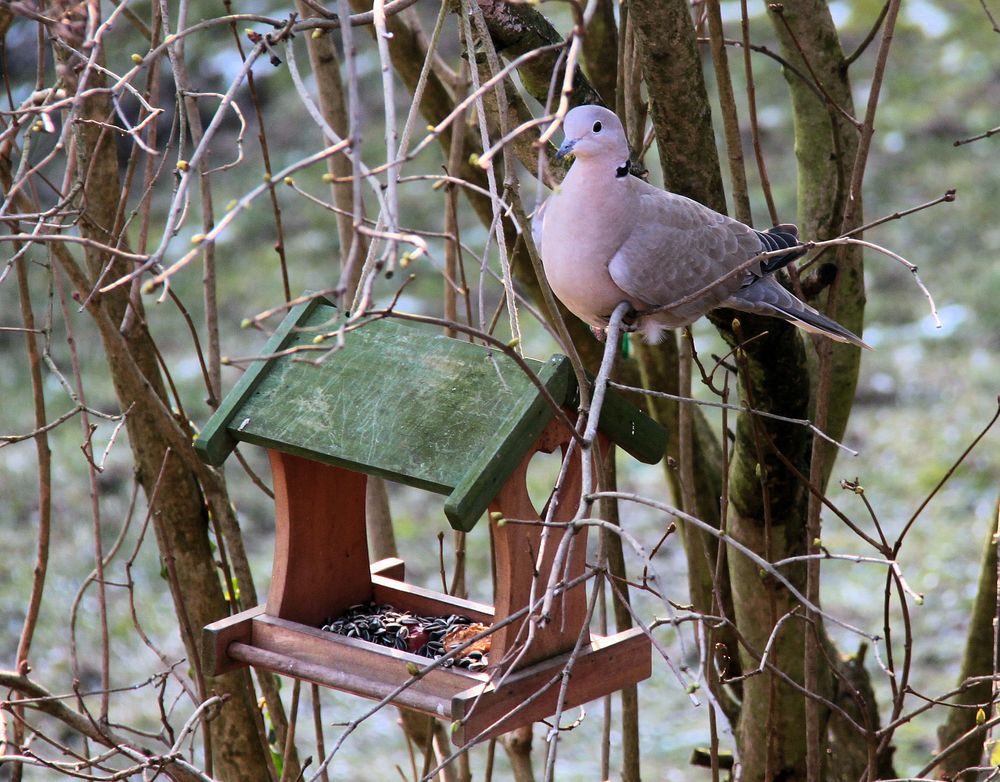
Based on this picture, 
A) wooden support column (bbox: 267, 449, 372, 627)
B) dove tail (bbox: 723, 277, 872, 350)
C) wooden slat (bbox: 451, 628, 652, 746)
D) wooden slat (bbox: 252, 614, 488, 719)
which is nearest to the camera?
wooden slat (bbox: 451, 628, 652, 746)

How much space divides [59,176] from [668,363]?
5.04m

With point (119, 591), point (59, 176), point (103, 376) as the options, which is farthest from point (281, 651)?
point (59, 176)

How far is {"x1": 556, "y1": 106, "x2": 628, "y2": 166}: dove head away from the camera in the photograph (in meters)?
1.75

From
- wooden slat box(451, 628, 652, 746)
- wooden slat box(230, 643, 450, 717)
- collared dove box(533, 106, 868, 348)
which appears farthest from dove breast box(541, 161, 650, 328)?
wooden slat box(230, 643, 450, 717)

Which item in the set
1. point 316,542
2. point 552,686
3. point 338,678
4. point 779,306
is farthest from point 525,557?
point 779,306

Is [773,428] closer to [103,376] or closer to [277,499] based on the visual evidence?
[277,499]

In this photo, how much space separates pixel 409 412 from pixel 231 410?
29cm

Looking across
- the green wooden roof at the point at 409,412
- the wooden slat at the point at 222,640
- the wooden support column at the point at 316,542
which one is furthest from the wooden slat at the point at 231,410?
the wooden slat at the point at 222,640

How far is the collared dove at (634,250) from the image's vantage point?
1812mm

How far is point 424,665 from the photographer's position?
172cm

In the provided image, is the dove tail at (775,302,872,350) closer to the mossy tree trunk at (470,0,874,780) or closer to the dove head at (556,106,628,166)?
the mossy tree trunk at (470,0,874,780)

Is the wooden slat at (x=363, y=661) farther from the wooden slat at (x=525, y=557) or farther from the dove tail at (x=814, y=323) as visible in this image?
the dove tail at (x=814, y=323)

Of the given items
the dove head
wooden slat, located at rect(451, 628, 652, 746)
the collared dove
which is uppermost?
the dove head

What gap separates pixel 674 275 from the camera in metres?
1.86
